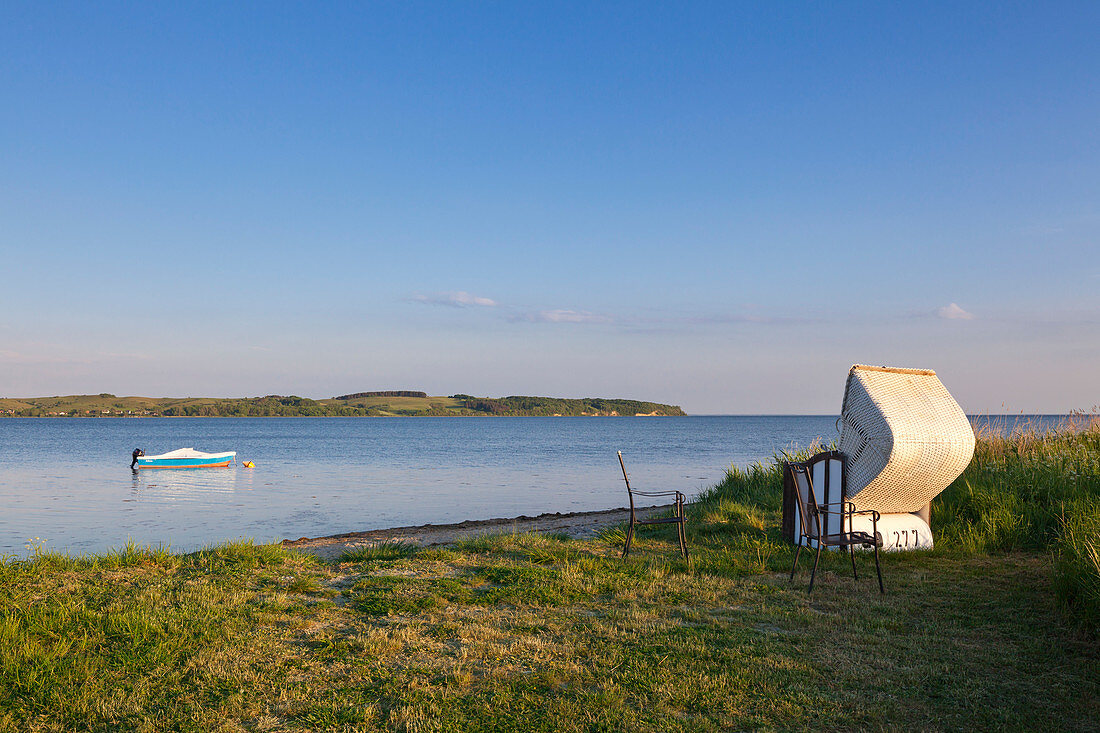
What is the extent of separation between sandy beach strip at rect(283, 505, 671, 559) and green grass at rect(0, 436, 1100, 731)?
2.55 metres

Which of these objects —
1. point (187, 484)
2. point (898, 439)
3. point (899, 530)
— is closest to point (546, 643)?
point (898, 439)

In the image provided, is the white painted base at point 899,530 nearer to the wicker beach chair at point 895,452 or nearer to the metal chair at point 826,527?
the wicker beach chair at point 895,452

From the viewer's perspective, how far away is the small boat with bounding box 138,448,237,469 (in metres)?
35.8

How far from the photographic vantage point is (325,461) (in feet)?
138

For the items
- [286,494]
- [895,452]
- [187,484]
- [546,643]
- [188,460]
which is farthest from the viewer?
[188,460]

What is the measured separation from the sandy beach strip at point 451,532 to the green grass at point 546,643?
2.55 metres

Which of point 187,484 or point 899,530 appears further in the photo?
point 187,484

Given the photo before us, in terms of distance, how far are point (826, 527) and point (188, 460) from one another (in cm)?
3444

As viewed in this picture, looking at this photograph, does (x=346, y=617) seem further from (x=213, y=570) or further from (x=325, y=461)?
(x=325, y=461)

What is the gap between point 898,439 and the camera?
8.71 metres

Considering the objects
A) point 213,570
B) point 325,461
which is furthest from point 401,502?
point 325,461

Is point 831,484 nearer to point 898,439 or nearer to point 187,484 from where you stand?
point 898,439

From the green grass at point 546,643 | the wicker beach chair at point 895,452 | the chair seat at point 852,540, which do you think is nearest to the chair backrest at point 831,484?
the wicker beach chair at point 895,452

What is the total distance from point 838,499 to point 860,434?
90 cm
